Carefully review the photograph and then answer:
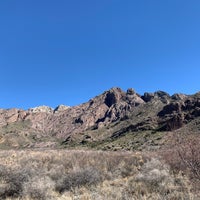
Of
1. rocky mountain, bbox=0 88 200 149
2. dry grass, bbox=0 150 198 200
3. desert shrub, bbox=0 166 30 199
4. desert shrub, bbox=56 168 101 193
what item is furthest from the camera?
rocky mountain, bbox=0 88 200 149

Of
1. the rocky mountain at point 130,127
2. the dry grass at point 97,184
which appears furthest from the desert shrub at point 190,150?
the rocky mountain at point 130,127

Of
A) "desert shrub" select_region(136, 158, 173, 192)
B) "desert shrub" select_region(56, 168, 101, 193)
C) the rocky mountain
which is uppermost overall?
the rocky mountain

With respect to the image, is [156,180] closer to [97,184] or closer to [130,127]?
[97,184]

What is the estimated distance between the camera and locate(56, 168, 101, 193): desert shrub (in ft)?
34.2

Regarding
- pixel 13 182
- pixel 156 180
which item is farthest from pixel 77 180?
pixel 156 180

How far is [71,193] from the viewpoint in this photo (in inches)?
380

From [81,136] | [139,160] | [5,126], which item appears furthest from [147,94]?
[139,160]

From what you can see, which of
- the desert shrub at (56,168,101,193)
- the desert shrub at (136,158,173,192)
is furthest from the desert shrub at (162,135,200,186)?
the desert shrub at (56,168,101,193)

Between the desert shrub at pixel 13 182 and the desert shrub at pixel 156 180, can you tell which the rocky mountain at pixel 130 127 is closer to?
the desert shrub at pixel 156 180

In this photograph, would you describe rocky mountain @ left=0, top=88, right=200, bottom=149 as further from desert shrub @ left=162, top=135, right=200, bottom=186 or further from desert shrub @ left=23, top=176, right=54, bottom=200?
desert shrub @ left=162, top=135, right=200, bottom=186

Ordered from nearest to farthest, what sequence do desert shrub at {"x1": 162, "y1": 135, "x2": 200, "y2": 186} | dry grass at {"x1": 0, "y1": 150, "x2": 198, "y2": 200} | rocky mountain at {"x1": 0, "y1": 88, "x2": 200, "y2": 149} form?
desert shrub at {"x1": 162, "y1": 135, "x2": 200, "y2": 186}, dry grass at {"x1": 0, "y1": 150, "x2": 198, "y2": 200}, rocky mountain at {"x1": 0, "y1": 88, "x2": 200, "y2": 149}

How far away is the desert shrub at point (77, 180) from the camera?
1043 cm

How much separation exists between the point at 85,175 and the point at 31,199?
7.98ft

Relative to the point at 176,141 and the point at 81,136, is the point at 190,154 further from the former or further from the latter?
the point at 81,136
